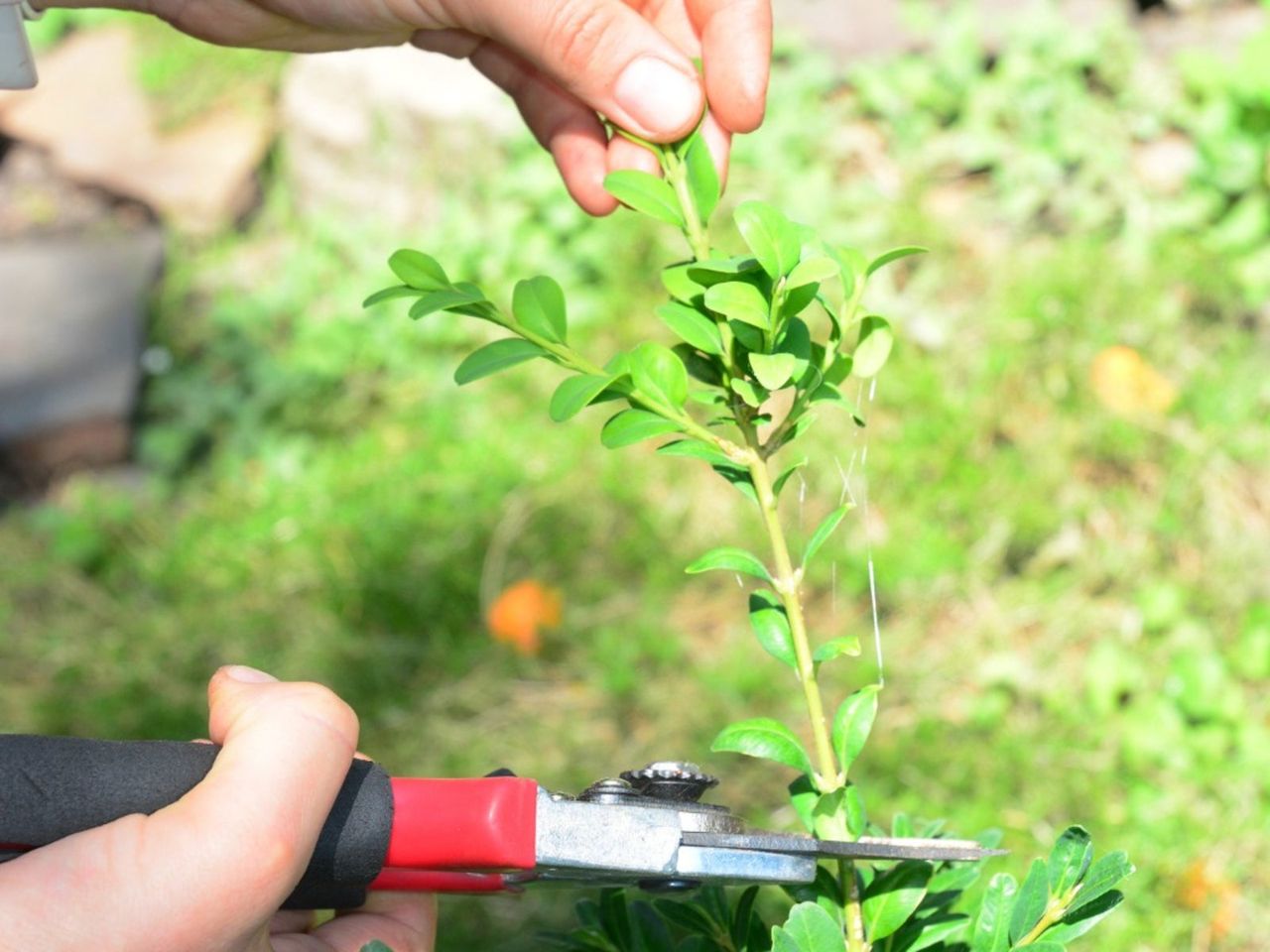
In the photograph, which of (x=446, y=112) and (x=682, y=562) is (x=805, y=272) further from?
(x=446, y=112)

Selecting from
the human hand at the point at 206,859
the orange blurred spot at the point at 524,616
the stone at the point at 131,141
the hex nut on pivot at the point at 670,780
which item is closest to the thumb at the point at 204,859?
the human hand at the point at 206,859

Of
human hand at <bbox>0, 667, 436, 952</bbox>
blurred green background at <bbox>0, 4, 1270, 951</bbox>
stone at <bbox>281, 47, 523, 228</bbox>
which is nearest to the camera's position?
human hand at <bbox>0, 667, 436, 952</bbox>

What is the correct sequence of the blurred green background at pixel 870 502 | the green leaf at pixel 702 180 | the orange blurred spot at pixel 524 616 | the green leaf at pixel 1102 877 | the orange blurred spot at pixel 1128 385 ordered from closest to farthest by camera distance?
1. the green leaf at pixel 1102 877
2. the green leaf at pixel 702 180
3. the blurred green background at pixel 870 502
4. the orange blurred spot at pixel 524 616
5. the orange blurred spot at pixel 1128 385

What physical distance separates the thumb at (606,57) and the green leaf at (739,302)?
289mm

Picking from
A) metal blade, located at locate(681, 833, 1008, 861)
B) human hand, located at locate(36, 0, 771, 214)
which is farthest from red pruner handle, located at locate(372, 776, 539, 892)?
human hand, located at locate(36, 0, 771, 214)

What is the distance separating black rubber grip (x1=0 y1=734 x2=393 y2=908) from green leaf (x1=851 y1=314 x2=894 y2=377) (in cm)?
54

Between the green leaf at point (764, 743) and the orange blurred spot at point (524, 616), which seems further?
the orange blurred spot at point (524, 616)

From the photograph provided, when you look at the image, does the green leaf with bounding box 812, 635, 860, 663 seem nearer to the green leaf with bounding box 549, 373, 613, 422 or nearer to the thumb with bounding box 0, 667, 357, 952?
the green leaf with bounding box 549, 373, 613, 422

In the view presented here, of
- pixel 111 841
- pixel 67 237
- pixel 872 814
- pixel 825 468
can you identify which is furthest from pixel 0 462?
pixel 111 841

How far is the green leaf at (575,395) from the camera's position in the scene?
3.73ft

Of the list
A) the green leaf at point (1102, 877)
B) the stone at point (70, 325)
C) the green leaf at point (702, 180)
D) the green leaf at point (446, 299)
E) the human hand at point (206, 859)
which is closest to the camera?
the human hand at point (206, 859)

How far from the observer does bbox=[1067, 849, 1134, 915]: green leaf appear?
1.07 metres

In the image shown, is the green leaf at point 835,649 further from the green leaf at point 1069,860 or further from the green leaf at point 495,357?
the green leaf at point 495,357

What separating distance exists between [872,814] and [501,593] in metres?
0.94
